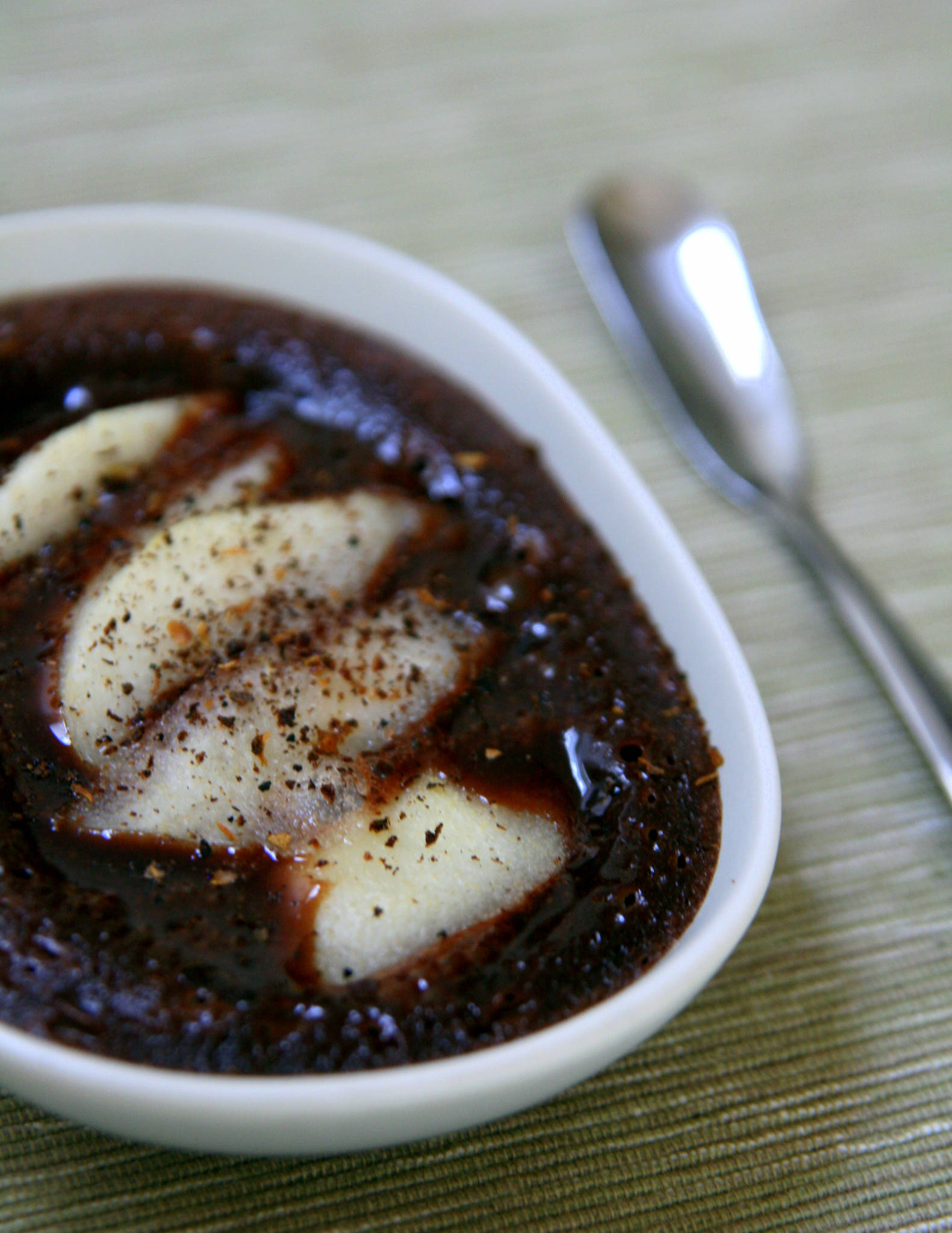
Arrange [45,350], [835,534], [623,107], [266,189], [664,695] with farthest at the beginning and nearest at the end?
[623,107]
[266,189]
[835,534]
[45,350]
[664,695]

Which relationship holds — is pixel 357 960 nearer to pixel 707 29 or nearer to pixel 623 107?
pixel 623 107

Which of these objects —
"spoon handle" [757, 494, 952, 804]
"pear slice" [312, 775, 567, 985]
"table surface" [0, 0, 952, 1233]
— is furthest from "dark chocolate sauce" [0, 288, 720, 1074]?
"spoon handle" [757, 494, 952, 804]

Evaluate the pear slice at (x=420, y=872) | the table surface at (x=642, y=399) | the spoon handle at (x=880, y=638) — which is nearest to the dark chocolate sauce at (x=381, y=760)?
the pear slice at (x=420, y=872)

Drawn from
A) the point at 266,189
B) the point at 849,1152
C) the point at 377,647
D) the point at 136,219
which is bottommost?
the point at 849,1152

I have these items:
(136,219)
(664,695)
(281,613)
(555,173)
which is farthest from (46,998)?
(555,173)

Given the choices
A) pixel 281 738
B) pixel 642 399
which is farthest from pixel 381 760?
pixel 642 399

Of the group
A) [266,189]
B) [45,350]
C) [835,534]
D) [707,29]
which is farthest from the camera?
[707,29]

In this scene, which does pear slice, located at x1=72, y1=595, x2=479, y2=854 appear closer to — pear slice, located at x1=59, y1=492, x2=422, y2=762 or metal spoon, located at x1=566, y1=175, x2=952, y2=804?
pear slice, located at x1=59, y1=492, x2=422, y2=762
